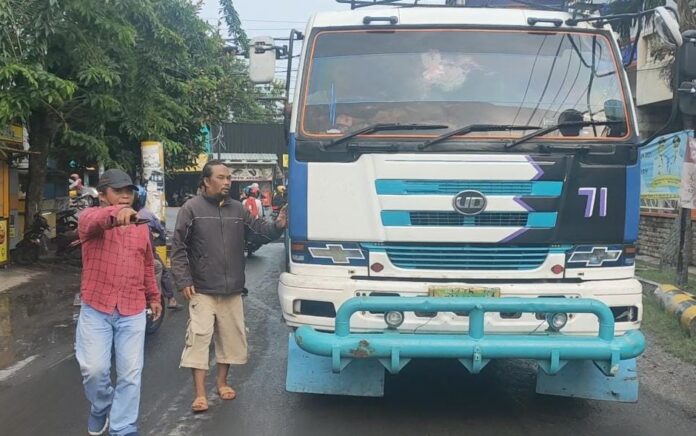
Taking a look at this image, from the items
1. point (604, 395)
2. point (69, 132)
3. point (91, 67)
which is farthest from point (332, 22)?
point (69, 132)

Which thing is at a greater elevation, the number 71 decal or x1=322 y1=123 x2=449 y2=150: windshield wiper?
x1=322 y1=123 x2=449 y2=150: windshield wiper

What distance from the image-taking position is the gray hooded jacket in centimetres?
498

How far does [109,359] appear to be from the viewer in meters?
4.07

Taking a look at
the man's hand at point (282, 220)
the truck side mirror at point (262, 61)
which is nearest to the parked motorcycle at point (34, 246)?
the truck side mirror at point (262, 61)

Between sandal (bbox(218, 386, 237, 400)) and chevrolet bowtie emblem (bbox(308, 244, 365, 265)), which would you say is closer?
chevrolet bowtie emblem (bbox(308, 244, 365, 265))

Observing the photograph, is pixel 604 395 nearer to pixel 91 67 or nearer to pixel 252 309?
pixel 252 309

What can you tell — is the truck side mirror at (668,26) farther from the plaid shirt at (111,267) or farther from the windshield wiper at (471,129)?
the plaid shirt at (111,267)

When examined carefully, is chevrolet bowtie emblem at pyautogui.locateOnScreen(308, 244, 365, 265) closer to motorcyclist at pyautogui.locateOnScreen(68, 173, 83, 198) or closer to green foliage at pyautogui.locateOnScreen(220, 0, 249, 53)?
motorcyclist at pyautogui.locateOnScreen(68, 173, 83, 198)

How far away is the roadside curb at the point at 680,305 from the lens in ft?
23.6

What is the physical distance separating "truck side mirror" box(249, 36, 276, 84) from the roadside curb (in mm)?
5103

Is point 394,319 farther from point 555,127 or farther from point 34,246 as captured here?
point 34,246

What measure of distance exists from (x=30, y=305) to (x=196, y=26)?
732 cm

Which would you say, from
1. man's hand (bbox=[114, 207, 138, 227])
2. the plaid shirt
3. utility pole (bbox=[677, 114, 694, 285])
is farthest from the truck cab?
utility pole (bbox=[677, 114, 694, 285])

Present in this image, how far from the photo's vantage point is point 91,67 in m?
10.4
